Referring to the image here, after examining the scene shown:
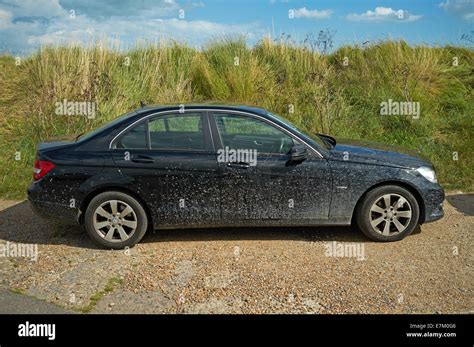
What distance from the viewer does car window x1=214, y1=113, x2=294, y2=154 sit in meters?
4.55

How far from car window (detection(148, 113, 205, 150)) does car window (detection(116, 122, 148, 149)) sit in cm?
9

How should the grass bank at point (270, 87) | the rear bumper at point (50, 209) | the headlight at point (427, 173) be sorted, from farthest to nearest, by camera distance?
the grass bank at point (270, 87) → the headlight at point (427, 173) → the rear bumper at point (50, 209)

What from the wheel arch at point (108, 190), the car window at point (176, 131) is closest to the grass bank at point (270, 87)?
the wheel arch at point (108, 190)

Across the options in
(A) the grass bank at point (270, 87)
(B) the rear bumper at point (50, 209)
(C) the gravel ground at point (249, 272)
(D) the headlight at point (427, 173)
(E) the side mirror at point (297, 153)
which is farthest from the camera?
(A) the grass bank at point (270, 87)

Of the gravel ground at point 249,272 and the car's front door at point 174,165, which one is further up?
the car's front door at point 174,165

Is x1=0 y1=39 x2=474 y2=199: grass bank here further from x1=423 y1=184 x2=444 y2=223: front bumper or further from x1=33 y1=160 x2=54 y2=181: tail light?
x1=33 y1=160 x2=54 y2=181: tail light

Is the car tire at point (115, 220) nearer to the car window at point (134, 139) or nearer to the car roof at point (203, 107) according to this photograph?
the car window at point (134, 139)

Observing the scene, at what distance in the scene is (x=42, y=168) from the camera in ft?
14.8

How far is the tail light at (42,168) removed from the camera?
176 inches

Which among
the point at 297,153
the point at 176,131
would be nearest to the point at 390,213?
the point at 297,153

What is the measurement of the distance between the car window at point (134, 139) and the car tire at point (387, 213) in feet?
8.42

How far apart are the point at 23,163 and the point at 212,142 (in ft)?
16.0

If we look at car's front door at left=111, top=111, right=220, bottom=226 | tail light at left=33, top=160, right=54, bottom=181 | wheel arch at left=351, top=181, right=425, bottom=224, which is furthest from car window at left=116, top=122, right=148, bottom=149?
wheel arch at left=351, top=181, right=425, bottom=224

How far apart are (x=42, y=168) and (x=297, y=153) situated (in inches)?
111
